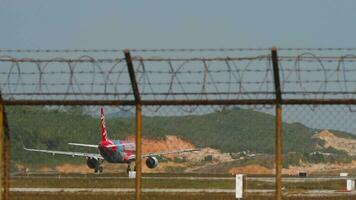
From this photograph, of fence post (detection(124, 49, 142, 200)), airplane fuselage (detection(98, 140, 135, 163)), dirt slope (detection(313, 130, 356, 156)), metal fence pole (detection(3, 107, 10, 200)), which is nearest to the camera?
fence post (detection(124, 49, 142, 200))

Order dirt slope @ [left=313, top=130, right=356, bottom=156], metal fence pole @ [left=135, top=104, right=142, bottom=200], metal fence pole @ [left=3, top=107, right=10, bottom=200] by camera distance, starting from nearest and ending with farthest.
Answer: metal fence pole @ [left=135, top=104, right=142, bottom=200] < metal fence pole @ [left=3, top=107, right=10, bottom=200] < dirt slope @ [left=313, top=130, right=356, bottom=156]

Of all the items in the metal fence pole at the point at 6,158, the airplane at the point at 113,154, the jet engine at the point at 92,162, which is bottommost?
the metal fence pole at the point at 6,158

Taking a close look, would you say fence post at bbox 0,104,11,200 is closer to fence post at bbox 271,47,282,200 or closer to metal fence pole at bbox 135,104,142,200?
metal fence pole at bbox 135,104,142,200

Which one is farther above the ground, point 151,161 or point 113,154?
point 113,154

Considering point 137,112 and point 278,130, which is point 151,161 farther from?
point 278,130

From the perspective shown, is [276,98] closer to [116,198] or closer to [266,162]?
[116,198]

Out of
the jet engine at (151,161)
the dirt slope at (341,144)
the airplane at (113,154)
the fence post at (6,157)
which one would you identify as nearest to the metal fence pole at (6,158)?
the fence post at (6,157)

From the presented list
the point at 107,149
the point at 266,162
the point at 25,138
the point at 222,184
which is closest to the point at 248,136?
the point at 222,184

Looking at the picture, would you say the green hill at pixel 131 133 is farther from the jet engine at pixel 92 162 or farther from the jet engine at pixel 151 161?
the jet engine at pixel 92 162

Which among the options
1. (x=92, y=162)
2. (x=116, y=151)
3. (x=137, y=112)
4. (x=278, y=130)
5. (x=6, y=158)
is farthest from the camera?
(x=92, y=162)

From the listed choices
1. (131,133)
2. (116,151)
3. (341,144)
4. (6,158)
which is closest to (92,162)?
(116,151)

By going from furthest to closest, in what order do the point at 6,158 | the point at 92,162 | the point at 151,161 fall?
the point at 92,162, the point at 151,161, the point at 6,158

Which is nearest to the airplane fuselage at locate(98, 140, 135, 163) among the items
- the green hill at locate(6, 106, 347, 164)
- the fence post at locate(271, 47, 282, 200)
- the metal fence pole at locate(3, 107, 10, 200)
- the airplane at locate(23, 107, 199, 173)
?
the airplane at locate(23, 107, 199, 173)

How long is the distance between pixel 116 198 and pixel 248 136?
109 ft
